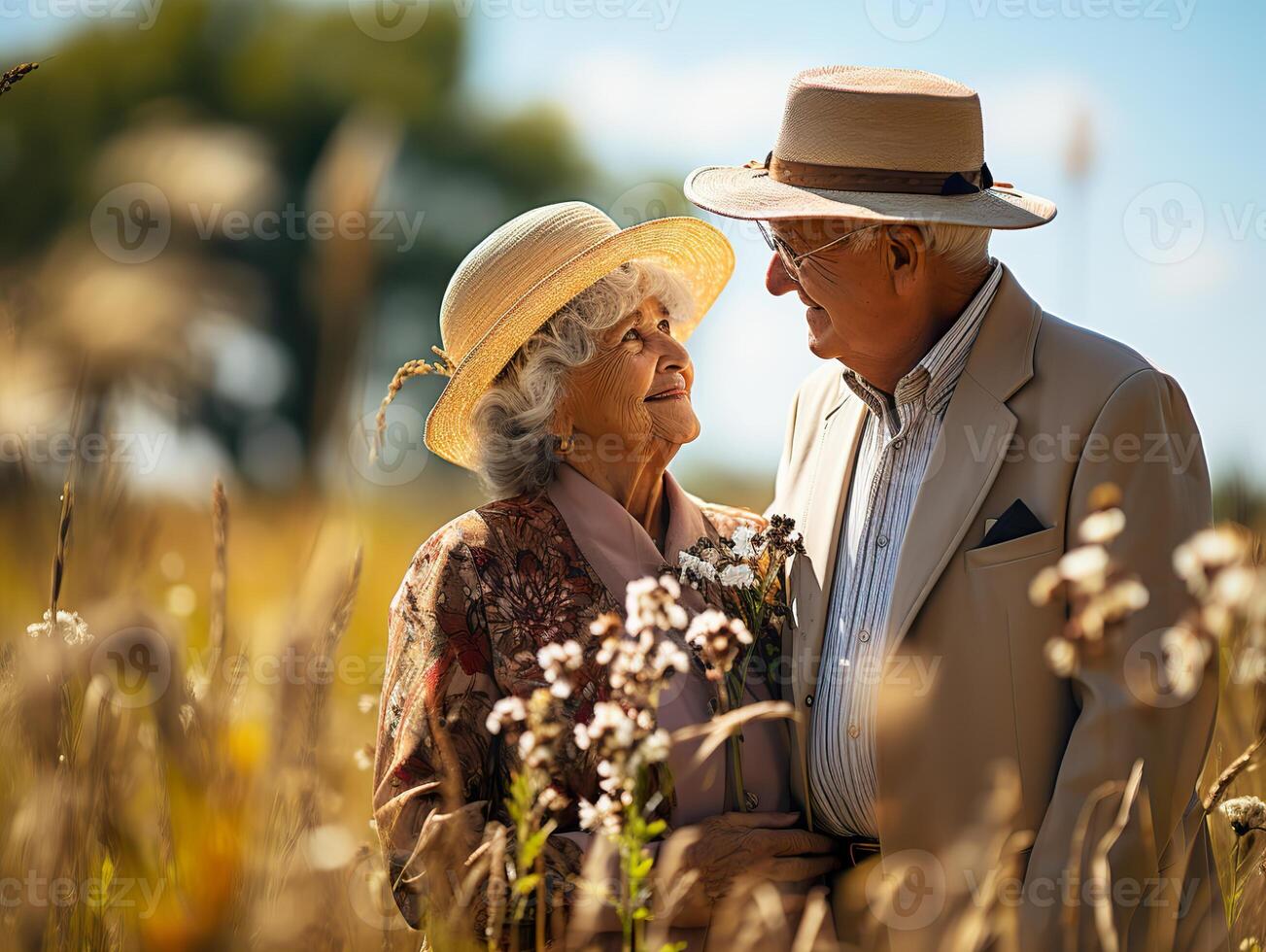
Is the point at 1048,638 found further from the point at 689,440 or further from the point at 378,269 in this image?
the point at 378,269

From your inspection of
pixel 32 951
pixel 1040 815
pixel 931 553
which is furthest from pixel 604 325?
pixel 32 951

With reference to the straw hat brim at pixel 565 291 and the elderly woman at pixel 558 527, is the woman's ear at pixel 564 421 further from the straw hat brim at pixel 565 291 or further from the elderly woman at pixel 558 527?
the straw hat brim at pixel 565 291

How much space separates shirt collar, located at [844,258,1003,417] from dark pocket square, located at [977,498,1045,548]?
1.43ft

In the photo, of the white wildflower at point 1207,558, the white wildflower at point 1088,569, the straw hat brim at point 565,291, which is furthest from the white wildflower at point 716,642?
the straw hat brim at point 565,291

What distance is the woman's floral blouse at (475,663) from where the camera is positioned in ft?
9.66

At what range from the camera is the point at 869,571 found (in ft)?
10.2

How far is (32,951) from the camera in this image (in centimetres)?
127

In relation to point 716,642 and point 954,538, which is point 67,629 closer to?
point 716,642

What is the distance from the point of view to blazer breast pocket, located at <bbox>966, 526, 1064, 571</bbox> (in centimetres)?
275

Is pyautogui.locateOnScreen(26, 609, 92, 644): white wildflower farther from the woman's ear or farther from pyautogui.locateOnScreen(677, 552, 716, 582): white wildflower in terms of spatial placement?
the woman's ear

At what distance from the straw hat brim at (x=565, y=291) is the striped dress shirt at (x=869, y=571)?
768mm
